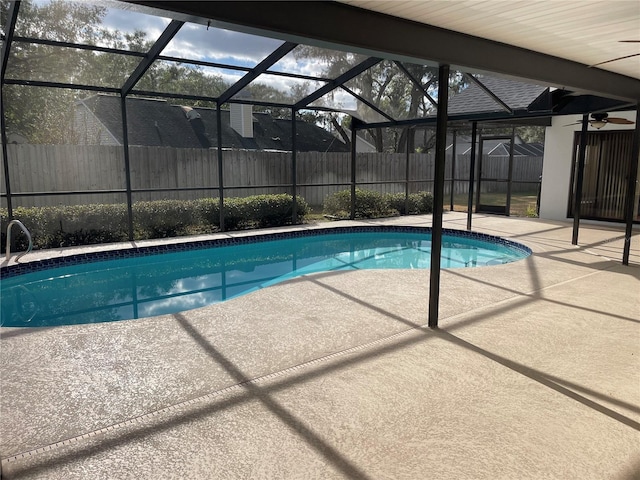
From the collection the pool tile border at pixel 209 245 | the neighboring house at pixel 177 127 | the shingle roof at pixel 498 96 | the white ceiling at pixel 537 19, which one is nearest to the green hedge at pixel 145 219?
the pool tile border at pixel 209 245

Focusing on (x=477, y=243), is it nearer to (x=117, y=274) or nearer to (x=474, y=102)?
(x=474, y=102)

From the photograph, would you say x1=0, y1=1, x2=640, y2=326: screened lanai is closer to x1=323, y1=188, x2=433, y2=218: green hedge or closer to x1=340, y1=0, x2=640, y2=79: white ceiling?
x1=340, y1=0, x2=640, y2=79: white ceiling

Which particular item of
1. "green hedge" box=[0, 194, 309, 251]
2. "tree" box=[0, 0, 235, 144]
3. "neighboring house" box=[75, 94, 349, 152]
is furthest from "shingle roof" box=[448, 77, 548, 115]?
"neighboring house" box=[75, 94, 349, 152]

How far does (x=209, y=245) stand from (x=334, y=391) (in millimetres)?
5930

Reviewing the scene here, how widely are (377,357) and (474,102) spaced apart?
8432 millimetres

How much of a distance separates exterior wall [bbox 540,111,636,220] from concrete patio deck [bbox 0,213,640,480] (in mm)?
7015

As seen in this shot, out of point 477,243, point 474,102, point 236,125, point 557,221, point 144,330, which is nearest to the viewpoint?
point 144,330

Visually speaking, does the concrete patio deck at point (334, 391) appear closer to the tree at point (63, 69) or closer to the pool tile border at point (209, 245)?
the pool tile border at point (209, 245)

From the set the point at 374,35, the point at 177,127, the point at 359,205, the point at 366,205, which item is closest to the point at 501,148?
the point at 366,205

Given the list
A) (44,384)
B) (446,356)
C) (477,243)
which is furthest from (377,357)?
(477,243)

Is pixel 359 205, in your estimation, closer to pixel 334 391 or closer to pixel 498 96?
pixel 498 96

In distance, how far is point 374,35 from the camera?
318 centimetres

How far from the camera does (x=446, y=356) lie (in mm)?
3420

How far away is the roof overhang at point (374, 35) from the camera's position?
252 cm
